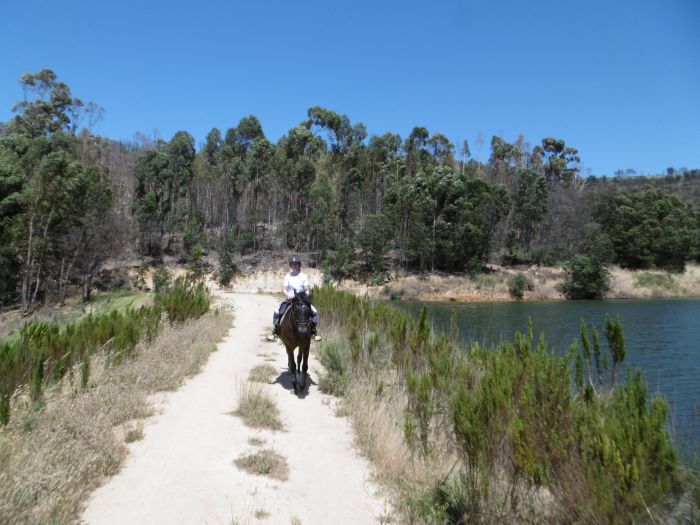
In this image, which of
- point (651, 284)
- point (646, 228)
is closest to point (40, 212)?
point (651, 284)

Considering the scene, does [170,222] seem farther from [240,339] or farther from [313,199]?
[240,339]

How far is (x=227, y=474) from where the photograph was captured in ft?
15.1

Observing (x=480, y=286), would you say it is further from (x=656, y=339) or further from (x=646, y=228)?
(x=656, y=339)

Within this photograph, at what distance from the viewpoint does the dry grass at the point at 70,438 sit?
3.53 metres

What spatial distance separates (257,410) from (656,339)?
18.2m

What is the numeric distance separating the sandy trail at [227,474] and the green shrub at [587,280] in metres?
43.2

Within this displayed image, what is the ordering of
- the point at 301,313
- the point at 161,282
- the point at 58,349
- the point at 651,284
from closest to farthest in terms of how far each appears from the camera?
the point at 58,349 → the point at 301,313 → the point at 161,282 → the point at 651,284

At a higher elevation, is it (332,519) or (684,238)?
(684,238)

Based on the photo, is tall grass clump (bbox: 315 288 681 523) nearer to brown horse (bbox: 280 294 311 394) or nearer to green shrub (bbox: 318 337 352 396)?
green shrub (bbox: 318 337 352 396)

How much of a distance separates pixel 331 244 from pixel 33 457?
47.0 metres

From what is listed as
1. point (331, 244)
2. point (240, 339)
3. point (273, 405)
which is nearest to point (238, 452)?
point (273, 405)

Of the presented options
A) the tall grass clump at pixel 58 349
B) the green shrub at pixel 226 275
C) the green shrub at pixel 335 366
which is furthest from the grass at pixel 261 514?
the green shrub at pixel 226 275

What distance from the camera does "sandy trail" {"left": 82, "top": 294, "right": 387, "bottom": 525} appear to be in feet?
12.9

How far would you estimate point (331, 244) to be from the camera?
167ft
